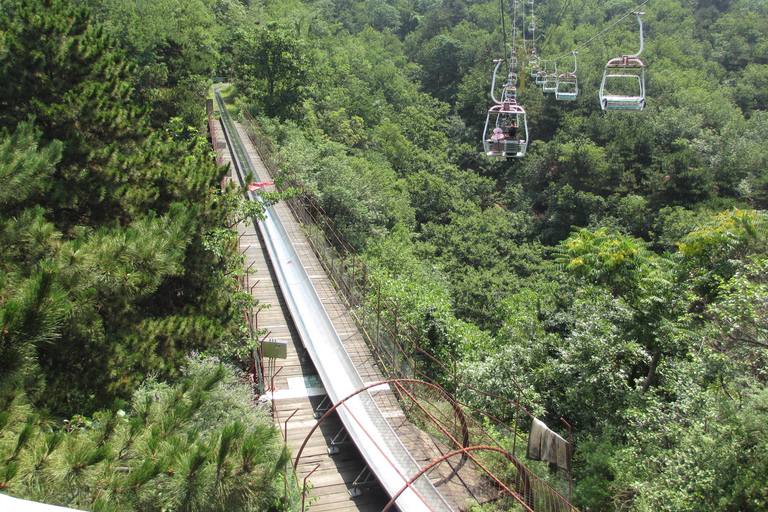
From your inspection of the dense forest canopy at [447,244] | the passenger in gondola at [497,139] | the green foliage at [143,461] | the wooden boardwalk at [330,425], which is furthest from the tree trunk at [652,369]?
the green foliage at [143,461]

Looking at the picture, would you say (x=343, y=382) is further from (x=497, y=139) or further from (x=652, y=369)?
(x=497, y=139)

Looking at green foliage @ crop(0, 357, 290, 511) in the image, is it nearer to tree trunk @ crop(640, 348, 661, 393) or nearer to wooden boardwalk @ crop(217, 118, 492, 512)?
wooden boardwalk @ crop(217, 118, 492, 512)

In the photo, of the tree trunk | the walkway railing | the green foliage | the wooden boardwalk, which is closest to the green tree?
the walkway railing

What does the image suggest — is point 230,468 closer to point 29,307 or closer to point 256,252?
point 29,307

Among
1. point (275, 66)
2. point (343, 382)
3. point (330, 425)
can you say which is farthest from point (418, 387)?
point (275, 66)

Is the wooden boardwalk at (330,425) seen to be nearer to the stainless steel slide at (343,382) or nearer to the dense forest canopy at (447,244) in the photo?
the stainless steel slide at (343,382)

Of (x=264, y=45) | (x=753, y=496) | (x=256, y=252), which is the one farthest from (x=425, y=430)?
(x=264, y=45)

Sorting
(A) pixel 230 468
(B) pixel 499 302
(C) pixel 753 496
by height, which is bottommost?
(B) pixel 499 302
